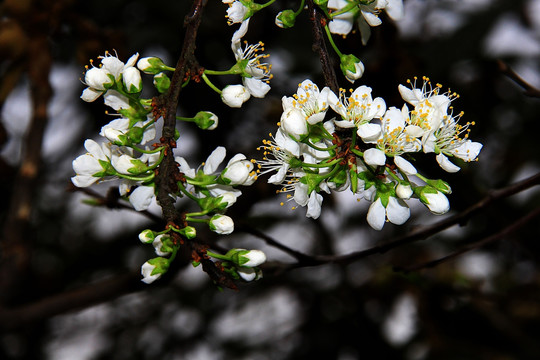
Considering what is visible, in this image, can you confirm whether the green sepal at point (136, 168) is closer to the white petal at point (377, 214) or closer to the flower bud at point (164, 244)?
the flower bud at point (164, 244)

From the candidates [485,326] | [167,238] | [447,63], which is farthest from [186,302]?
[167,238]

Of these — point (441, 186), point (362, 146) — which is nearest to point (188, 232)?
point (362, 146)

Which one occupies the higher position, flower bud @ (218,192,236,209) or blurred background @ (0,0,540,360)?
flower bud @ (218,192,236,209)

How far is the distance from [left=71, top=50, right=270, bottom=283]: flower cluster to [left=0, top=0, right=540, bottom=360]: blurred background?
836 millimetres

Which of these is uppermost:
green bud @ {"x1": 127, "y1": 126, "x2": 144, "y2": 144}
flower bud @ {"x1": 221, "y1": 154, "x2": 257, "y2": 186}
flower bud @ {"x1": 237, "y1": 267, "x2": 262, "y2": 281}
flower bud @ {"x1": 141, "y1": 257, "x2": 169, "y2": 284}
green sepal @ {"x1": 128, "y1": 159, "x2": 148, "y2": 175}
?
green bud @ {"x1": 127, "y1": 126, "x2": 144, "y2": 144}

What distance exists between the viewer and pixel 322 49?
772 mm

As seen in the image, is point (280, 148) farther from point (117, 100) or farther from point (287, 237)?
point (287, 237)

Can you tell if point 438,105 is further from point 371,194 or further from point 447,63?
point 447,63

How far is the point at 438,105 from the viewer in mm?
826

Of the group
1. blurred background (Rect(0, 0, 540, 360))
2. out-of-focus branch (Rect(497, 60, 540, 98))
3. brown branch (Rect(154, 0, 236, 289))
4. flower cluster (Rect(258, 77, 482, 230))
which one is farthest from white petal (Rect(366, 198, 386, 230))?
blurred background (Rect(0, 0, 540, 360))

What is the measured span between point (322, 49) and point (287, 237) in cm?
182

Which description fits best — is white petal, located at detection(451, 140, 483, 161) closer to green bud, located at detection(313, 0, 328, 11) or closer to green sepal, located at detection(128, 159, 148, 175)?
green bud, located at detection(313, 0, 328, 11)

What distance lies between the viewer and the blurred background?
1956 mm

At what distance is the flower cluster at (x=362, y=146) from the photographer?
0.76 meters
